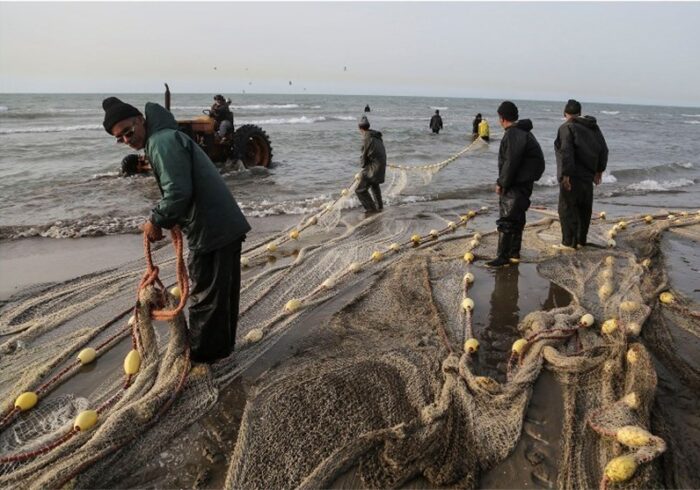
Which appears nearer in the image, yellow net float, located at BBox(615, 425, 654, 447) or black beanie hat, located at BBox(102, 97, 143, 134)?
yellow net float, located at BBox(615, 425, 654, 447)

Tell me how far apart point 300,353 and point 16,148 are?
67.1ft

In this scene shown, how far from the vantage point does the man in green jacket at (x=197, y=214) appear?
280 cm

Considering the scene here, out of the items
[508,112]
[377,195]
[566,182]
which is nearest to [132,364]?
[508,112]

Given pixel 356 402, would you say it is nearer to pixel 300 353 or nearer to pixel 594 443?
pixel 300 353

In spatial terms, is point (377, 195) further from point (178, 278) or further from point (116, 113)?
point (116, 113)

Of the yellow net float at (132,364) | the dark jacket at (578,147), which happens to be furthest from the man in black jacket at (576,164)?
the yellow net float at (132,364)

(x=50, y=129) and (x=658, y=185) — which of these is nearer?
(x=658, y=185)

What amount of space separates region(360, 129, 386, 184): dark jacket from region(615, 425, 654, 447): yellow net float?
6.69m

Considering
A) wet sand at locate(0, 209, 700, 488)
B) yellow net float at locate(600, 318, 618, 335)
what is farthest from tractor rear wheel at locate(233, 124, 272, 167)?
yellow net float at locate(600, 318, 618, 335)

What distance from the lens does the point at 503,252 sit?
5.45 meters

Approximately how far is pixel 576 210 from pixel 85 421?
5.68 m

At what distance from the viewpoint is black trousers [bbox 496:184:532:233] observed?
17.3ft

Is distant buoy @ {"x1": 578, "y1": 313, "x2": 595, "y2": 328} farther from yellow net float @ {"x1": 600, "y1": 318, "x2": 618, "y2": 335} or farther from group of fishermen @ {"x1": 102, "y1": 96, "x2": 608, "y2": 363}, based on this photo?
group of fishermen @ {"x1": 102, "y1": 96, "x2": 608, "y2": 363}

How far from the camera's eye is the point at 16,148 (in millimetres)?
18328
